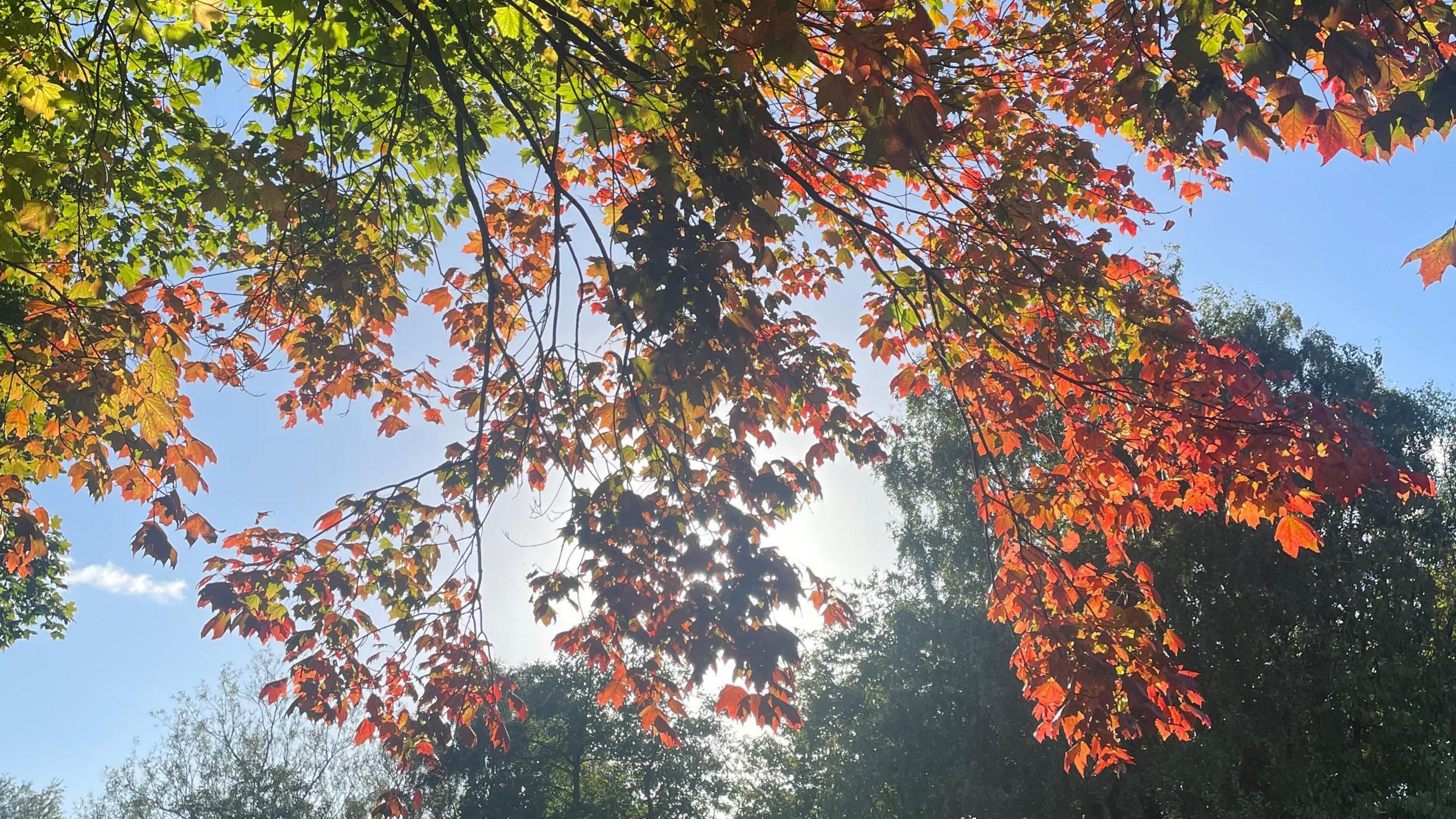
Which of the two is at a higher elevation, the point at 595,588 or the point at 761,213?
the point at 761,213

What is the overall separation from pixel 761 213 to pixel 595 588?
10.8 feet

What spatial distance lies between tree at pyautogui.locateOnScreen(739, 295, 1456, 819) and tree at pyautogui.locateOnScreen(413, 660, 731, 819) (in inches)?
460

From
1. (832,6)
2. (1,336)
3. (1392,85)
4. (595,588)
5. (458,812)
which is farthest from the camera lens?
(458,812)

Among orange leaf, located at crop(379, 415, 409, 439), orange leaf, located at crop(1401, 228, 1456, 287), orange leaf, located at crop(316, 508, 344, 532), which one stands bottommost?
orange leaf, located at crop(1401, 228, 1456, 287)

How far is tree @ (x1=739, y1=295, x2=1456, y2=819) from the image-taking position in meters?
16.0

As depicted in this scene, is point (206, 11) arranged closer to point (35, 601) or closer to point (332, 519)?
point (332, 519)

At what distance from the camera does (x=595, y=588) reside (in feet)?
19.2

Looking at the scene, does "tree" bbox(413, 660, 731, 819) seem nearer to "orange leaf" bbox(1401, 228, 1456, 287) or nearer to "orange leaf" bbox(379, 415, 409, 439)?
"orange leaf" bbox(379, 415, 409, 439)

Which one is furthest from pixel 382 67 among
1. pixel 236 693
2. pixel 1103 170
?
pixel 236 693

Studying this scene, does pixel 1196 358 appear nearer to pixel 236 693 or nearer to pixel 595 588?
pixel 595 588

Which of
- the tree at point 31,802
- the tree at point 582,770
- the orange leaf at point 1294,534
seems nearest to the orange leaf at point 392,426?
the orange leaf at point 1294,534

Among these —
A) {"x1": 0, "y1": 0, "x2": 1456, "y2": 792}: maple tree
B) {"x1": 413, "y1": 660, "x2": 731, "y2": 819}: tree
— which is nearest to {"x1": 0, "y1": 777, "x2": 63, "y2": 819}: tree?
{"x1": 413, "y1": 660, "x2": 731, "y2": 819}: tree

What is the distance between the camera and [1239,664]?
17406 millimetres

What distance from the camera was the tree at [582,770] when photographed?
3300 centimetres
